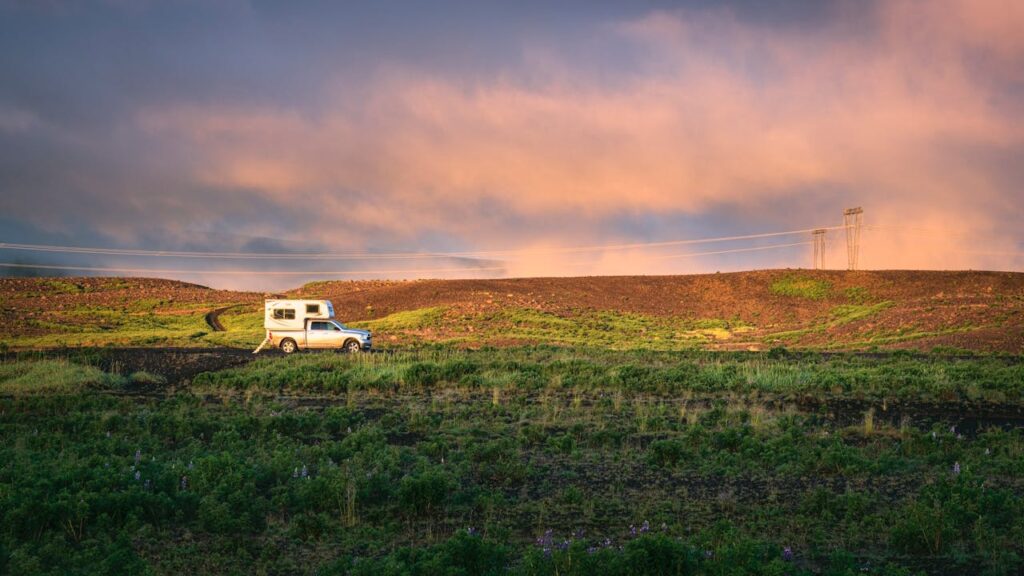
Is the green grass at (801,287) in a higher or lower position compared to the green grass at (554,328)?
higher

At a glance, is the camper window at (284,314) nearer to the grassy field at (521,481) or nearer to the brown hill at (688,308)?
the brown hill at (688,308)

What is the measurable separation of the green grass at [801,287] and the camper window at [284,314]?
5328 centimetres

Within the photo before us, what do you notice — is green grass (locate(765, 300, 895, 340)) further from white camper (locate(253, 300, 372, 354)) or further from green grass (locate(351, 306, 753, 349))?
→ white camper (locate(253, 300, 372, 354))

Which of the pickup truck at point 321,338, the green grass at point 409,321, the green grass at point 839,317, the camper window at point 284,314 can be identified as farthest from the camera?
the green grass at point 409,321

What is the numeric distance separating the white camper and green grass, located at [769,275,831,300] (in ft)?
170

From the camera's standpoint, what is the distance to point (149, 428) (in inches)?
639

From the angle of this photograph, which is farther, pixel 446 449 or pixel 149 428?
pixel 149 428

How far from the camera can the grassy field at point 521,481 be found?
8.30 metres

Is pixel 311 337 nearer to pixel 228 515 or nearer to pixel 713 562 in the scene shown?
pixel 228 515

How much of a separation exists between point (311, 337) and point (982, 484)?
98.3 feet

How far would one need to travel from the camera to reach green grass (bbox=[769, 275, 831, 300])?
244 ft

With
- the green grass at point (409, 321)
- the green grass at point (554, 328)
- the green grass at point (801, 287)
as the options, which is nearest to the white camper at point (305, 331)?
the green grass at point (554, 328)

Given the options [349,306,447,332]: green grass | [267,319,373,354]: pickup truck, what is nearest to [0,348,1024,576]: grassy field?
[267,319,373,354]: pickup truck

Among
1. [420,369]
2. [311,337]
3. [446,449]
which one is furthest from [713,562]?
[311,337]
